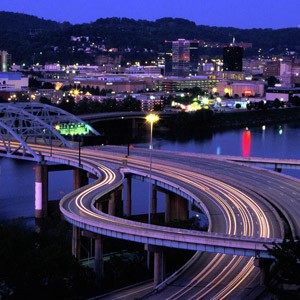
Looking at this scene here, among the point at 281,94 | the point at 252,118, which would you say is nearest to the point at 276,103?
the point at 252,118

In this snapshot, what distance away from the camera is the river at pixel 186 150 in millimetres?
16031

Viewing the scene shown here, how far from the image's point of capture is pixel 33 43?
88.7 metres

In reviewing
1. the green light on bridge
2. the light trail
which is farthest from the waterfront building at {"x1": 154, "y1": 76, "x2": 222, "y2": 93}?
the light trail

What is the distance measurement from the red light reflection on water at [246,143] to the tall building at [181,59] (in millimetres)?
40024

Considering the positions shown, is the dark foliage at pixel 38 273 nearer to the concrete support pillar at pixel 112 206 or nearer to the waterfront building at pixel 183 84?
the concrete support pillar at pixel 112 206

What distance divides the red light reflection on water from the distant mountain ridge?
167ft

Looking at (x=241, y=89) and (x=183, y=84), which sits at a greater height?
(x=183, y=84)

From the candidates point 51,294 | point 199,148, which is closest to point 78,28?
point 199,148

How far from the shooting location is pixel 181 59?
74.6 m

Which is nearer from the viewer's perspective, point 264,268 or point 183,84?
point 264,268

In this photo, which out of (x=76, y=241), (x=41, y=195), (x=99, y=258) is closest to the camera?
(x=99, y=258)

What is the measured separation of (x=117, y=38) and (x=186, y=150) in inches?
2814

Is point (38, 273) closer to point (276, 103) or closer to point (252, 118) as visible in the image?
Result: point (252, 118)

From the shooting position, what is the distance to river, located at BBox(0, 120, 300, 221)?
16031mm
